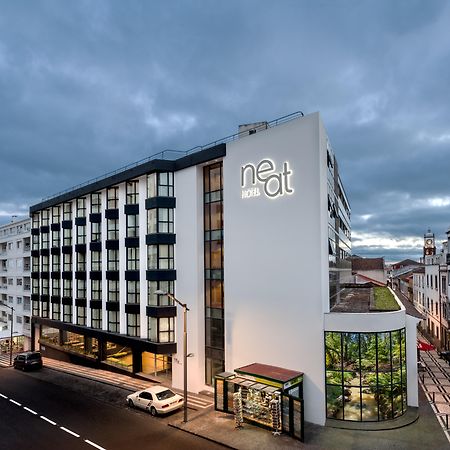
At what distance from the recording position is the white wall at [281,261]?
2219 centimetres

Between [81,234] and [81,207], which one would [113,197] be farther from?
[81,234]

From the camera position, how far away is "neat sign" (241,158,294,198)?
77.9 ft

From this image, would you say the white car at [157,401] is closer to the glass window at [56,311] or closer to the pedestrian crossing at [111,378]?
the pedestrian crossing at [111,378]

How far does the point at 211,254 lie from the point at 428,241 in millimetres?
70589

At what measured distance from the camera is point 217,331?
2727 cm

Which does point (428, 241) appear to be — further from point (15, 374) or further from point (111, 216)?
point (15, 374)

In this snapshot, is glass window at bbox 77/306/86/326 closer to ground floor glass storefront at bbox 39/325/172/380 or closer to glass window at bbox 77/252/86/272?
ground floor glass storefront at bbox 39/325/172/380

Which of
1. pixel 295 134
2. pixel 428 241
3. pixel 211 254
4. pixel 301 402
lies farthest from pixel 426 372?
pixel 428 241

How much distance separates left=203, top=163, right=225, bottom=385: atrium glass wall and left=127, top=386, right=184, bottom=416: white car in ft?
13.2

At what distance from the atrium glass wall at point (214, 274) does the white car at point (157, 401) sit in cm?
403

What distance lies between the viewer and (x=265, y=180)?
2477 centimetres

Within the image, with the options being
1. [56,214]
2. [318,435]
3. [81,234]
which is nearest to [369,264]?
[81,234]

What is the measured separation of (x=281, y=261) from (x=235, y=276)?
3823 millimetres

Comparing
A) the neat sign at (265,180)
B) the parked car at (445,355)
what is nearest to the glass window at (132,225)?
the neat sign at (265,180)
